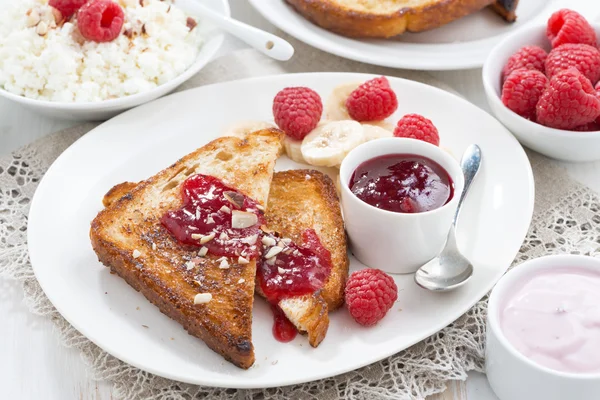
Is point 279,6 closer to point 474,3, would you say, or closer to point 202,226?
point 474,3

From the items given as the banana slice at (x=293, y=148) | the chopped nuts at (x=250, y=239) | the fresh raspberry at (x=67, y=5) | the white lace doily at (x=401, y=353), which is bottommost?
the white lace doily at (x=401, y=353)

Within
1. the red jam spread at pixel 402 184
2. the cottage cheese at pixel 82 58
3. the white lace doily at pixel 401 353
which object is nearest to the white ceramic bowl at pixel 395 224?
the red jam spread at pixel 402 184

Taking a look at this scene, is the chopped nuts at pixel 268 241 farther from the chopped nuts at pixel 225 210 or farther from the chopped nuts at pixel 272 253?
the chopped nuts at pixel 225 210

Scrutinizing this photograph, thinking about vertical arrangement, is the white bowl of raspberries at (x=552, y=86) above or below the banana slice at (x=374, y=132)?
above

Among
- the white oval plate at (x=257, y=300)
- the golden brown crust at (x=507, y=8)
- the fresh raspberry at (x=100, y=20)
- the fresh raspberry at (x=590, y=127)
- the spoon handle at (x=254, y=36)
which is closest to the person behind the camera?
the white oval plate at (x=257, y=300)

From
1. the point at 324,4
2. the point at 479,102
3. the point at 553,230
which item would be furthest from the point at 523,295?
the point at 324,4

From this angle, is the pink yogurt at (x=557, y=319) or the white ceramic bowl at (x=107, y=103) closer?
the pink yogurt at (x=557, y=319)

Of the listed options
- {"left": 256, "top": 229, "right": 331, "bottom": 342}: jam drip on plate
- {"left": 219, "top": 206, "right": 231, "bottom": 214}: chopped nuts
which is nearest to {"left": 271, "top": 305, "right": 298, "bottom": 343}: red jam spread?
{"left": 256, "top": 229, "right": 331, "bottom": 342}: jam drip on plate
